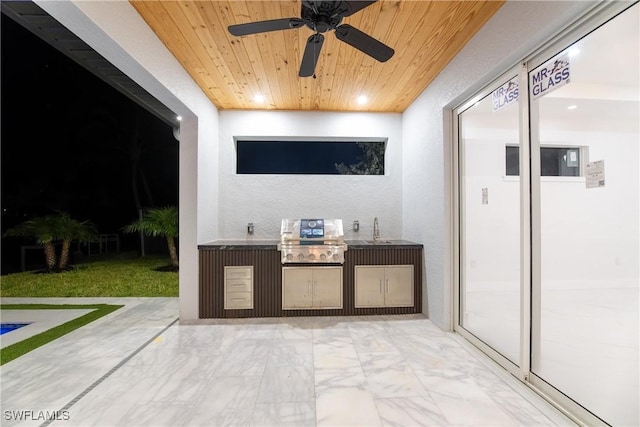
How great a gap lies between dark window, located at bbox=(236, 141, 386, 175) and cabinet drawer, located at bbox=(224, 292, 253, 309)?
1.85m

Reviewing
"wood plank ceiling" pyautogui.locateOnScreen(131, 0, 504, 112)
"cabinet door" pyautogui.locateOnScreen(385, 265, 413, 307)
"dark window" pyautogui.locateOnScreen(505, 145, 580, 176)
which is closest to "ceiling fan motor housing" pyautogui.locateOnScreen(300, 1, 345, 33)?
"wood plank ceiling" pyautogui.locateOnScreen(131, 0, 504, 112)

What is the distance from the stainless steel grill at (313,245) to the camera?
3.58 metres

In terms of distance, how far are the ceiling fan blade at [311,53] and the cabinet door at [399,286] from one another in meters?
2.58

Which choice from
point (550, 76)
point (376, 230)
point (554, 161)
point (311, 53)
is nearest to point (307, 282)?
point (376, 230)

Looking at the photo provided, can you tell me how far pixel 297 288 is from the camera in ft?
12.0

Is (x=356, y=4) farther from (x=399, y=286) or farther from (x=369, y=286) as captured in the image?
(x=399, y=286)

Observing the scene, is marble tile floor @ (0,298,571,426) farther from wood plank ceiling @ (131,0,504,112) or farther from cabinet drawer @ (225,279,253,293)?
wood plank ceiling @ (131,0,504,112)

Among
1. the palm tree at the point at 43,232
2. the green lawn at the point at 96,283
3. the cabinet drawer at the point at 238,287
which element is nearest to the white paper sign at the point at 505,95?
the cabinet drawer at the point at 238,287

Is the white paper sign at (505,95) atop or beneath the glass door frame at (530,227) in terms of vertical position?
atop

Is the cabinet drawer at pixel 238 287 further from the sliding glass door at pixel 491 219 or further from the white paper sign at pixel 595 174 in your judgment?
the white paper sign at pixel 595 174

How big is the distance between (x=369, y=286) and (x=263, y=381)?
191 centimetres

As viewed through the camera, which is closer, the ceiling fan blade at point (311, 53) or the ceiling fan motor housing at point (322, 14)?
the ceiling fan motor housing at point (322, 14)

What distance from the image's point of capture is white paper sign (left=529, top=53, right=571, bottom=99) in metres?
1.88

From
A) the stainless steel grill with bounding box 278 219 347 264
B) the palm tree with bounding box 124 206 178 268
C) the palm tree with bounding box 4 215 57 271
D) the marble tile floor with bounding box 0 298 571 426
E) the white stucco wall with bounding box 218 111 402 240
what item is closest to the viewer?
the marble tile floor with bounding box 0 298 571 426
